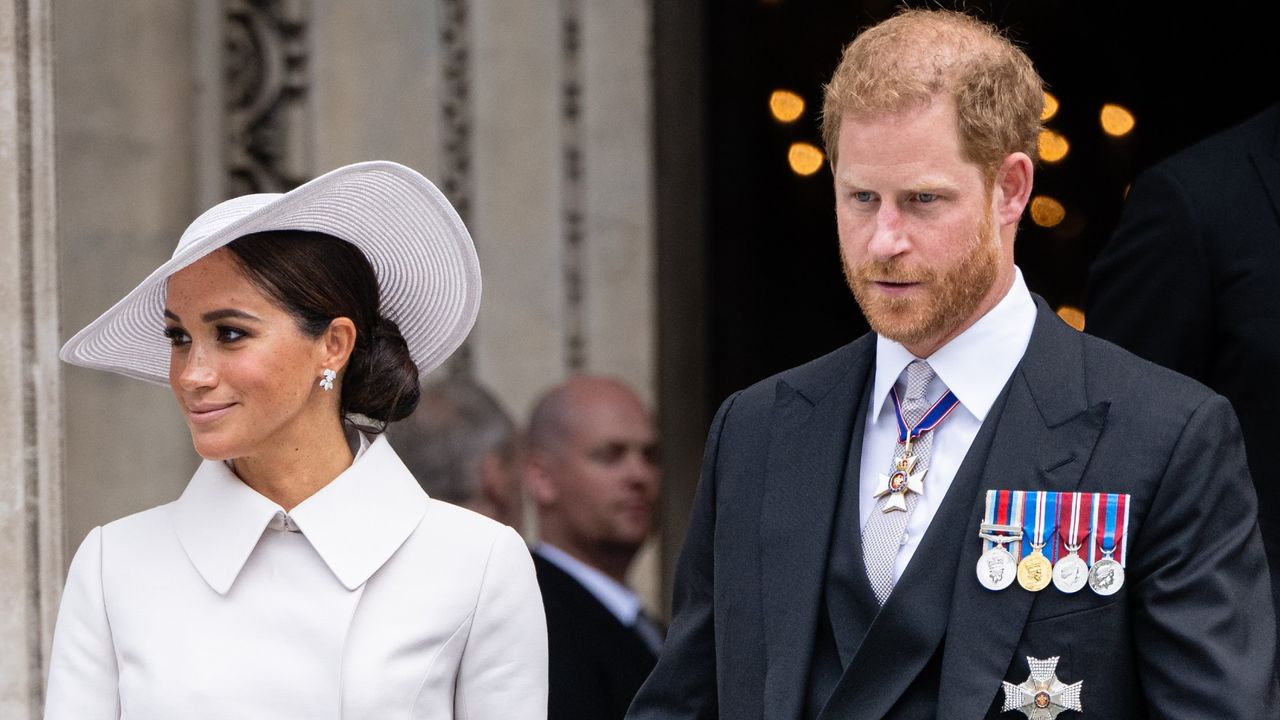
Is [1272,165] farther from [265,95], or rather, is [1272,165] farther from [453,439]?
[265,95]

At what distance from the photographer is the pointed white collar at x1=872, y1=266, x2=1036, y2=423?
282 cm

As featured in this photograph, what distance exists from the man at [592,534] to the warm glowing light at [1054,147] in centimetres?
188

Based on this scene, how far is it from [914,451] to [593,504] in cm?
230

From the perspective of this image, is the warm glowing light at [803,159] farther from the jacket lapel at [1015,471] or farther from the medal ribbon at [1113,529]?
the medal ribbon at [1113,529]

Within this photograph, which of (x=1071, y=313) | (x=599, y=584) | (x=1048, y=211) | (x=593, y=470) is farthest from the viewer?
(x=1071, y=313)

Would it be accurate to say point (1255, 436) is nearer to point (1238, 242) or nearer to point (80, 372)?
point (1238, 242)

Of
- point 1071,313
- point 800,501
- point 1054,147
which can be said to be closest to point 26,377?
point 800,501

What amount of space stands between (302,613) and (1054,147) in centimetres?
419

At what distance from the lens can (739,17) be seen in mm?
6781

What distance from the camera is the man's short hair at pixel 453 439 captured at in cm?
511

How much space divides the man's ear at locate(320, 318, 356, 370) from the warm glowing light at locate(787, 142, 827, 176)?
3967mm

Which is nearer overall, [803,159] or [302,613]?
[302,613]

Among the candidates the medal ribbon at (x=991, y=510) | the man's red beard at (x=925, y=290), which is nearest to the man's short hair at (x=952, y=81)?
the man's red beard at (x=925, y=290)

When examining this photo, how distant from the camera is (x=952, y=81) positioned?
2754mm
